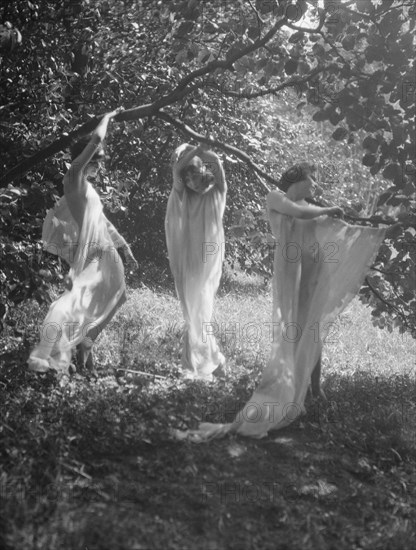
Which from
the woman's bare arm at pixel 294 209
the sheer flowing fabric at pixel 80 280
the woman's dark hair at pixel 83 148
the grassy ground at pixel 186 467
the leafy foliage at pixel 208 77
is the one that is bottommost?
the grassy ground at pixel 186 467

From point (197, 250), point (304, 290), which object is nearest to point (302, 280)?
point (304, 290)

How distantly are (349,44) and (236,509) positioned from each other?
4.29 m

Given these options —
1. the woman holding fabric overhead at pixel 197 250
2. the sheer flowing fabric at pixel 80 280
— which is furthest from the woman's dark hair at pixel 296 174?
the sheer flowing fabric at pixel 80 280

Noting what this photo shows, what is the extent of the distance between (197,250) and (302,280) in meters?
1.46

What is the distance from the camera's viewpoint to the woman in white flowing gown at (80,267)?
6.21m

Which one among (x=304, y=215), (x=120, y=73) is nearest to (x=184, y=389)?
(x=304, y=215)

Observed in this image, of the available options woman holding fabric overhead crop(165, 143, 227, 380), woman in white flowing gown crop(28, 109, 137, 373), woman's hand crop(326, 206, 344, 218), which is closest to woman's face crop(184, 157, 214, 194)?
woman holding fabric overhead crop(165, 143, 227, 380)

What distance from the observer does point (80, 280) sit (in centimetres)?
659

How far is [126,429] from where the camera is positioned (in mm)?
5117

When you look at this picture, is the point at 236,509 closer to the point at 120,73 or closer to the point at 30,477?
the point at 30,477

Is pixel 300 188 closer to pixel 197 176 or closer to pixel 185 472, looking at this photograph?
pixel 197 176

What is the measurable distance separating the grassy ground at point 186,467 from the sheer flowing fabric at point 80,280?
0.38 meters

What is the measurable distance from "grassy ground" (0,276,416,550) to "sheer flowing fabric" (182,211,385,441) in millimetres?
329

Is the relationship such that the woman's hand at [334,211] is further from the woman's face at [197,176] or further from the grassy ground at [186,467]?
the grassy ground at [186,467]
